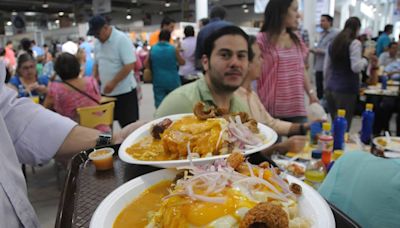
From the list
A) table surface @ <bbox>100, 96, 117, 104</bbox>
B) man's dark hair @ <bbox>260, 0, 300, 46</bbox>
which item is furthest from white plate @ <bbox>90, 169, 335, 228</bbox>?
table surface @ <bbox>100, 96, 117, 104</bbox>

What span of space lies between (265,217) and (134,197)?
19.0 inches

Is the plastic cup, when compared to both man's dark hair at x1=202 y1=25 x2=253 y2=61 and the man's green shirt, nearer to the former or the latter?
Answer: the man's green shirt

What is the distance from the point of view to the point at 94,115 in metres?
3.61

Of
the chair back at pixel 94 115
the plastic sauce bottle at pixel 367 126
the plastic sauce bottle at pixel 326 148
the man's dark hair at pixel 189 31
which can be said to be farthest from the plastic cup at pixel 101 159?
the man's dark hair at pixel 189 31

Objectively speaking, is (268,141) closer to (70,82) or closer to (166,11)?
(70,82)

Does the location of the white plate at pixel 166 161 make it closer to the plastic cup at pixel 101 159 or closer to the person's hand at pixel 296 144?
the plastic cup at pixel 101 159

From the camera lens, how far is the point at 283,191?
2.98ft

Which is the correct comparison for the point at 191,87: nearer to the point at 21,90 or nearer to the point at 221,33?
the point at 221,33

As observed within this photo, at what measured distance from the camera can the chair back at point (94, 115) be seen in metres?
3.53

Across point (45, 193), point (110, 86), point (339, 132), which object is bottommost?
point (45, 193)

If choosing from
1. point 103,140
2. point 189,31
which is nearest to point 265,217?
point 103,140

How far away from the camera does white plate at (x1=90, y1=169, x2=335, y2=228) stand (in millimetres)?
809

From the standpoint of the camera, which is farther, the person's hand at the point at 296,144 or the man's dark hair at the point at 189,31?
the man's dark hair at the point at 189,31

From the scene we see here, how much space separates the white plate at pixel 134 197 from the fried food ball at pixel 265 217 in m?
0.12
